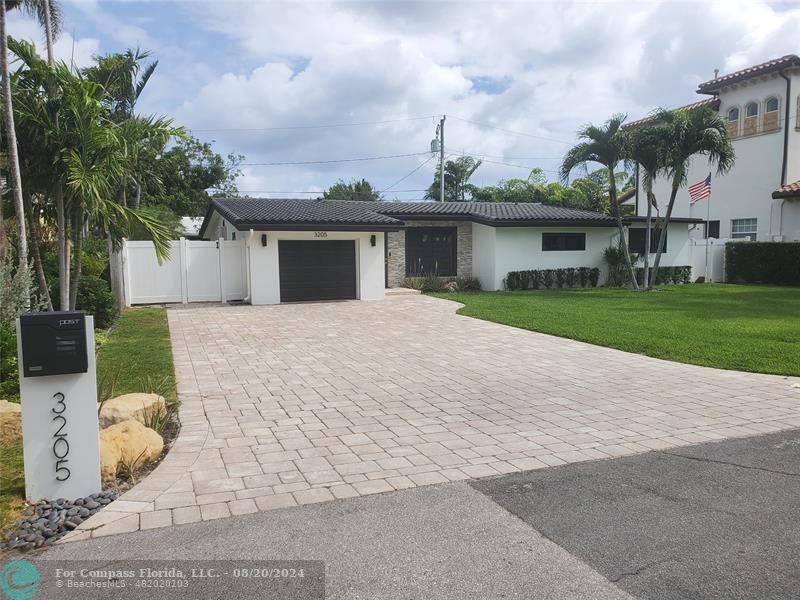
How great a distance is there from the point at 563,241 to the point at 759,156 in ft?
37.3

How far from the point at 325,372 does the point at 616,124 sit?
16099 millimetres

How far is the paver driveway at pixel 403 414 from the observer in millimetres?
4430

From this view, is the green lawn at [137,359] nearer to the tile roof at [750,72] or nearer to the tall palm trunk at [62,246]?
the tall palm trunk at [62,246]

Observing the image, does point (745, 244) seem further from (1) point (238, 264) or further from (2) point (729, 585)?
(2) point (729, 585)

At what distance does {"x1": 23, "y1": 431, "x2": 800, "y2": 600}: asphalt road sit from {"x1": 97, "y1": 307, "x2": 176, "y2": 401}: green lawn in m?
3.68

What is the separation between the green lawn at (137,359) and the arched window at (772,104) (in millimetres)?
26989

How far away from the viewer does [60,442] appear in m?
4.13

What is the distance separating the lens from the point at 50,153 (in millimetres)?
8680

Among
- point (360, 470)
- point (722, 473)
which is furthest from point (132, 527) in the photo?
point (722, 473)

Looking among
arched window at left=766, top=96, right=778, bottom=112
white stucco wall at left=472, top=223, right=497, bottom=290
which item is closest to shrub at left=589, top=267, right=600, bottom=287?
white stucco wall at left=472, top=223, right=497, bottom=290

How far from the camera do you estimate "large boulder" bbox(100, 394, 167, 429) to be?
17.7 ft

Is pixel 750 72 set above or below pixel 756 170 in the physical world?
above

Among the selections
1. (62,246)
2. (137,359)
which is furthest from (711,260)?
(62,246)

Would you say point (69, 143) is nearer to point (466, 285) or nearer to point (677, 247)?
point (466, 285)
